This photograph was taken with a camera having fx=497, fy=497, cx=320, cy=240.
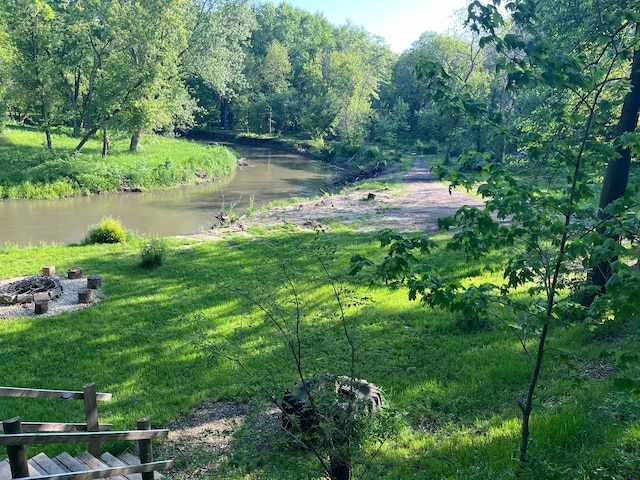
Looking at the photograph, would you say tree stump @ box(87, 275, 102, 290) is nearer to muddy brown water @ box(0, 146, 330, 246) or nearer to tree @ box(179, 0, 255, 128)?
muddy brown water @ box(0, 146, 330, 246)

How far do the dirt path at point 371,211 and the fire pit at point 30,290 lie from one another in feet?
19.3

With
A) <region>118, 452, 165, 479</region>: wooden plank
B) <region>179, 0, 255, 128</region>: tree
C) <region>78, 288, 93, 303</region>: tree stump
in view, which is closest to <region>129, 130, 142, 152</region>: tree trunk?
<region>179, 0, 255, 128</region>: tree

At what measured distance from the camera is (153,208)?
2369 cm

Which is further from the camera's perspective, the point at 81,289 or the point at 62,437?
the point at 81,289

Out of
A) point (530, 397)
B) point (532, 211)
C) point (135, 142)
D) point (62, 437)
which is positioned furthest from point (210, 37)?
point (530, 397)

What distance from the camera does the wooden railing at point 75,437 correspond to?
3031 mm

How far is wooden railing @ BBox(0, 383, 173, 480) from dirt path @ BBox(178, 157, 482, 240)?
10907mm

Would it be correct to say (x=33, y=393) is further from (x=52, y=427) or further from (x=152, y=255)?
(x=152, y=255)

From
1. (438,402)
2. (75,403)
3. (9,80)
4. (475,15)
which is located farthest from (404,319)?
(9,80)

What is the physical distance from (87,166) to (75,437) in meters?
26.6

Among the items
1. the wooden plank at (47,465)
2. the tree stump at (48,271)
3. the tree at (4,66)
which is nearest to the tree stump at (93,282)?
the tree stump at (48,271)

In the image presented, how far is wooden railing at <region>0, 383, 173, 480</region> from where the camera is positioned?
9.95 feet

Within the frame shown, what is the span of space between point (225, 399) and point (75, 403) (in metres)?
2.06

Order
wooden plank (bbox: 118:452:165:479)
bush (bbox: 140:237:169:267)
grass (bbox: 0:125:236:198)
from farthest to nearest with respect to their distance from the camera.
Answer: grass (bbox: 0:125:236:198)
bush (bbox: 140:237:169:267)
wooden plank (bbox: 118:452:165:479)
